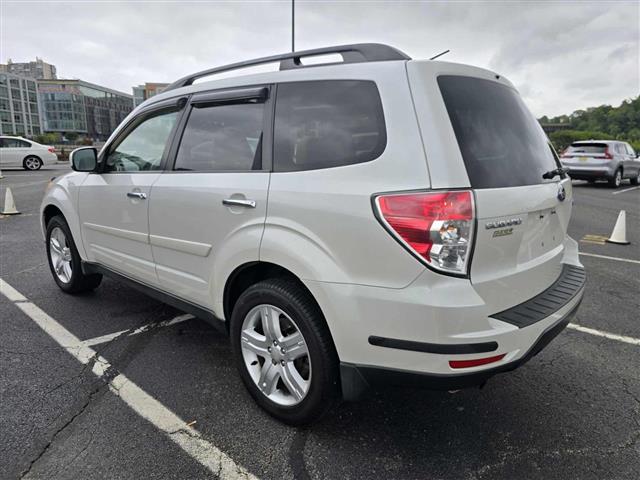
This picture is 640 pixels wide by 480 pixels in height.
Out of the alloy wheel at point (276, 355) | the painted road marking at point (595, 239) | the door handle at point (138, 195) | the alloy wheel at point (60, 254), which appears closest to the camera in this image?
the alloy wheel at point (276, 355)

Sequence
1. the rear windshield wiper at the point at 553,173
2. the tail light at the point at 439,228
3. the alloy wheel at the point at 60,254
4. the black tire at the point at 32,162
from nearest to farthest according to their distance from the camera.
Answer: the tail light at the point at 439,228 < the rear windshield wiper at the point at 553,173 < the alloy wheel at the point at 60,254 < the black tire at the point at 32,162

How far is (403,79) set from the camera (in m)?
2.06

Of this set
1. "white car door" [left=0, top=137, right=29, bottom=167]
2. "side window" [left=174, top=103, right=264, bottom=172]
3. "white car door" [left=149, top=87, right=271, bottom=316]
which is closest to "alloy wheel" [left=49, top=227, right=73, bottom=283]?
"white car door" [left=149, top=87, right=271, bottom=316]

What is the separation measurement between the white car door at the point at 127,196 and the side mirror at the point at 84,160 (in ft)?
0.23

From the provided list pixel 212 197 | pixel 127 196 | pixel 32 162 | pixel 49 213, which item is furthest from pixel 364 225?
pixel 32 162

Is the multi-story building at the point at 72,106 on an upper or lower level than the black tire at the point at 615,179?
upper

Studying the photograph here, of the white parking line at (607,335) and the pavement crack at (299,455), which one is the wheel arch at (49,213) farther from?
the white parking line at (607,335)

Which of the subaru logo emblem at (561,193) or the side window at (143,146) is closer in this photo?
the subaru logo emblem at (561,193)

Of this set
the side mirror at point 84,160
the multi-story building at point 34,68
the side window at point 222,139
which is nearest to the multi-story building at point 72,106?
the multi-story building at point 34,68

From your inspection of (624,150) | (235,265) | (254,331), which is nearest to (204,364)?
(254,331)

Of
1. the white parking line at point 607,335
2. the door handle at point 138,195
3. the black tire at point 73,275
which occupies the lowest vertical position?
the white parking line at point 607,335

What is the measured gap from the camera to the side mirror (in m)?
3.74

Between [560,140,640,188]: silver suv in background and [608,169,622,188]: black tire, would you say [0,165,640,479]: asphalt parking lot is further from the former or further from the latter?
[608,169,622,188]: black tire

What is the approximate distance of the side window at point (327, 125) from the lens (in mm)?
2121
